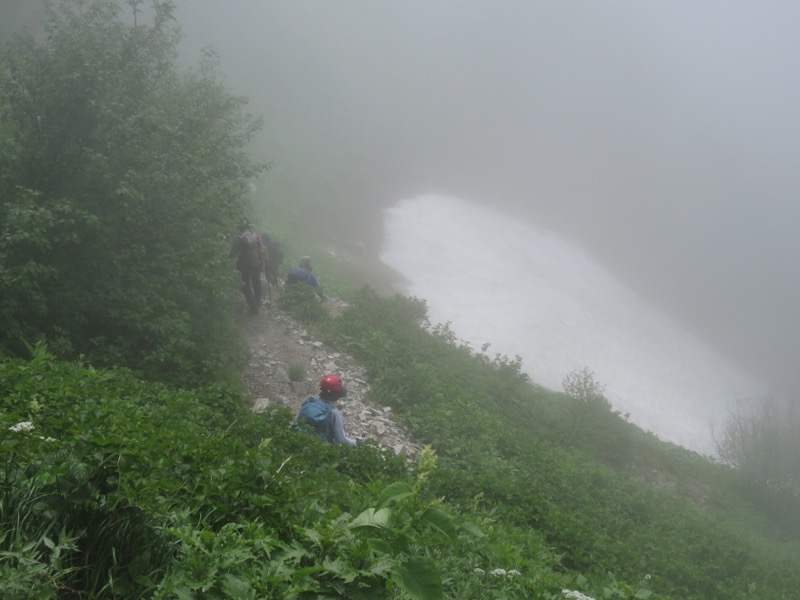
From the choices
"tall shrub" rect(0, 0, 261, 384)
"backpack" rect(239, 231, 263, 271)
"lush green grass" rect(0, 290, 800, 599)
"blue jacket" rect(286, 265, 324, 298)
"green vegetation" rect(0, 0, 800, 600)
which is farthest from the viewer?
"blue jacket" rect(286, 265, 324, 298)

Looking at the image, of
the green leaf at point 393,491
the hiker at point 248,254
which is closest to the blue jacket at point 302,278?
the hiker at point 248,254

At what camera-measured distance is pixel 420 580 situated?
81.2 inches

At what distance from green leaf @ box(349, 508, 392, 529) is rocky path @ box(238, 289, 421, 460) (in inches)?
265

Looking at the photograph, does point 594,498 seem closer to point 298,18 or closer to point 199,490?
point 199,490

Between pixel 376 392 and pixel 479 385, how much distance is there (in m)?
4.02

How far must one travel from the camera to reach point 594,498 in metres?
10.7

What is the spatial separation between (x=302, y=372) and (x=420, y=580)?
31.4 ft

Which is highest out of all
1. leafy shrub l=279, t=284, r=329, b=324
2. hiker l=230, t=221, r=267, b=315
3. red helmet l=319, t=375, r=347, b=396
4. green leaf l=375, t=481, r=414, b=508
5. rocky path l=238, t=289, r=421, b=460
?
hiker l=230, t=221, r=267, b=315

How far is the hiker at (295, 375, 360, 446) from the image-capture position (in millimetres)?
7059

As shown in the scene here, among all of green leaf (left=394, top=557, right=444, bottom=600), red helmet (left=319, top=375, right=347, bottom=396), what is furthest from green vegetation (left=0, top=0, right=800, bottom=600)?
red helmet (left=319, top=375, right=347, bottom=396)

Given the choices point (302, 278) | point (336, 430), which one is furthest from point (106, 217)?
point (302, 278)

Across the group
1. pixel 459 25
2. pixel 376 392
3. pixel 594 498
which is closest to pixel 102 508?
pixel 376 392

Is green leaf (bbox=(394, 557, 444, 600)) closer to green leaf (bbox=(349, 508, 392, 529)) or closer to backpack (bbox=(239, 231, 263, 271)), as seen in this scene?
green leaf (bbox=(349, 508, 392, 529))

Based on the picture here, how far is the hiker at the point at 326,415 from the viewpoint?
7059 mm
